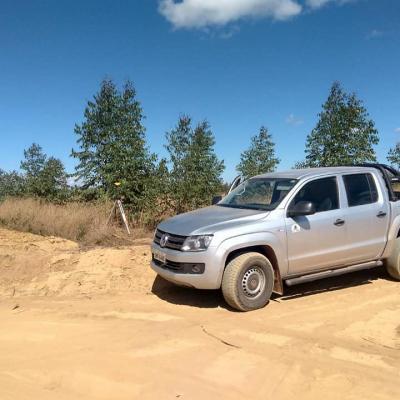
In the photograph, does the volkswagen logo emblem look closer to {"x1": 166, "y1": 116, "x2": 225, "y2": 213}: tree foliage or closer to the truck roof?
the truck roof

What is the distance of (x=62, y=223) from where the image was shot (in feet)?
37.3

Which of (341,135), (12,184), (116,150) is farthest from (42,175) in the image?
(341,135)

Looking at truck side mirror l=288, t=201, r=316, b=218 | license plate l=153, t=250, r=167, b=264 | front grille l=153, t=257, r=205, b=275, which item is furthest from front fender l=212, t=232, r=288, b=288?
license plate l=153, t=250, r=167, b=264

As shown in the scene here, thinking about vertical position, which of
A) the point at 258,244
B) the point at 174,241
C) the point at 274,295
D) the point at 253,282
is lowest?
the point at 274,295

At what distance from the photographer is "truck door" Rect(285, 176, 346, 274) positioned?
261 inches

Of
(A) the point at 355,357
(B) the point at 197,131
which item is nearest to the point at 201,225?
(A) the point at 355,357

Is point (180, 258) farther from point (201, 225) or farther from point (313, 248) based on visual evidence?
point (313, 248)

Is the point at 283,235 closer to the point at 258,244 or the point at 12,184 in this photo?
the point at 258,244

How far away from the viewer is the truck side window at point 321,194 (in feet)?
22.9

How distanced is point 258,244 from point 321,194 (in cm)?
150

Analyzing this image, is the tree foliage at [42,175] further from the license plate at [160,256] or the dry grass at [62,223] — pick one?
the license plate at [160,256]

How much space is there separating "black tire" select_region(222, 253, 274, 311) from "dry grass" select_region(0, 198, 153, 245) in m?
5.48

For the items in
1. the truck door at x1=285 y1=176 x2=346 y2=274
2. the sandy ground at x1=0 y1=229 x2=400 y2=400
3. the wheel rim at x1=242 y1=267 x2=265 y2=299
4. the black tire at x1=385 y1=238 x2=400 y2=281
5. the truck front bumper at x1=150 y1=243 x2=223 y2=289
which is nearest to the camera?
the sandy ground at x1=0 y1=229 x2=400 y2=400

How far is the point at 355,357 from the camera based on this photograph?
4660 mm
